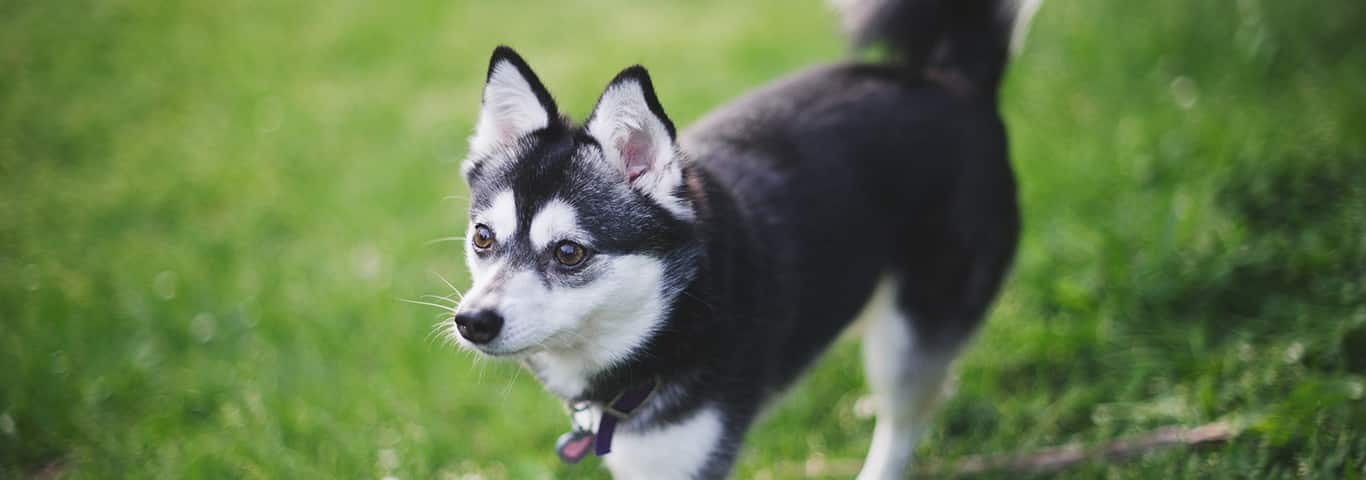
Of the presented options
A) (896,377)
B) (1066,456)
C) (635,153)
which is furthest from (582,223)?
(1066,456)

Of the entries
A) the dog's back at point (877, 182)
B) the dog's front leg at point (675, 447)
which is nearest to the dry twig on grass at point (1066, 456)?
the dog's back at point (877, 182)

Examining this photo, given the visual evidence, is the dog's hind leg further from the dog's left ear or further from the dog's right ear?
the dog's right ear

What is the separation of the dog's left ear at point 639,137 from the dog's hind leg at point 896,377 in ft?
3.47

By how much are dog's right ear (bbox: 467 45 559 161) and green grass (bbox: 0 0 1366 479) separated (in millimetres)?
1312

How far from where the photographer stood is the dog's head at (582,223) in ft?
7.13

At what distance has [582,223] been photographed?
2254mm

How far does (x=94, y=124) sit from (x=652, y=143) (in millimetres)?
5058

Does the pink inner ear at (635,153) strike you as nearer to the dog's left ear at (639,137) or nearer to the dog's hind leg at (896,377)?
the dog's left ear at (639,137)

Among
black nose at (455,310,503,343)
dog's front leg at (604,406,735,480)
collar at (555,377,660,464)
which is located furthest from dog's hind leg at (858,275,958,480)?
black nose at (455,310,503,343)

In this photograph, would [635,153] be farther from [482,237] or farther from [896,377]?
[896,377]

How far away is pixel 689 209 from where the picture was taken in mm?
2340

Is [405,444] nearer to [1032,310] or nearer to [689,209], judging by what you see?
[689,209]

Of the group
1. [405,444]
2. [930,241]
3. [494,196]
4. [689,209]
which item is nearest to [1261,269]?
[930,241]

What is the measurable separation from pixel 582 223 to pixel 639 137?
0.88 ft
